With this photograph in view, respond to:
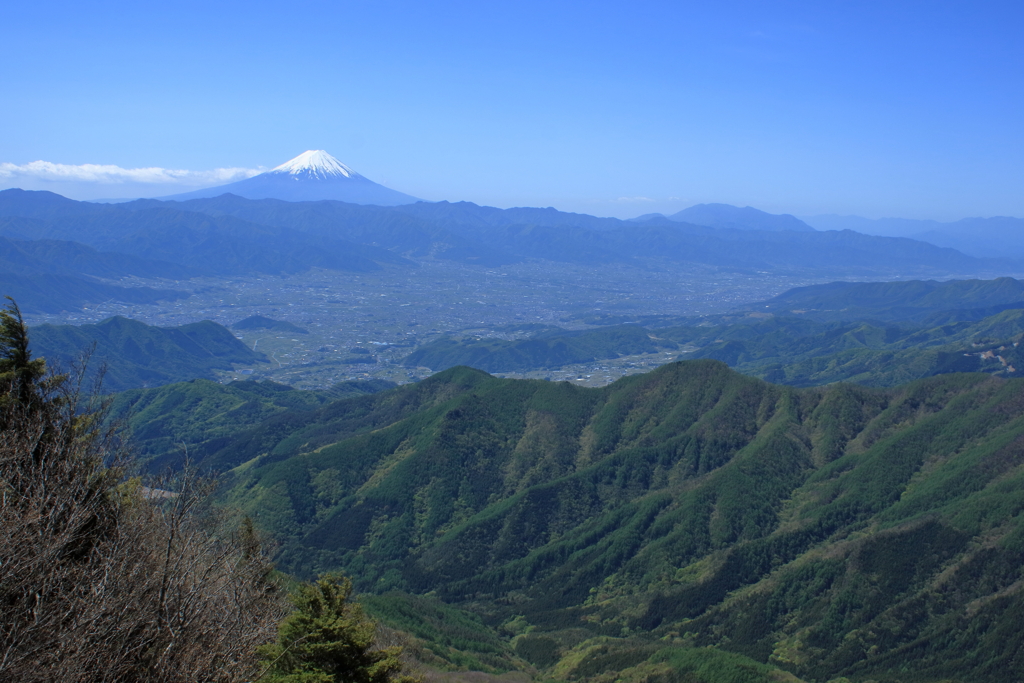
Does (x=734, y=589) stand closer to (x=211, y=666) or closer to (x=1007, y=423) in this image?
(x=1007, y=423)

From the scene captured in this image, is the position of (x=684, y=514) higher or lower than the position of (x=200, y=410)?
higher

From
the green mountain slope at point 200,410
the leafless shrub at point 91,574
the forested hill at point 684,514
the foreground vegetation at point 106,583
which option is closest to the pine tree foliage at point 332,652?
the foreground vegetation at point 106,583

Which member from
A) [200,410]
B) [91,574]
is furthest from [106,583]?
[200,410]

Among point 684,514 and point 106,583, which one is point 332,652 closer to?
point 106,583

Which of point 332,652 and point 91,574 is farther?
point 332,652

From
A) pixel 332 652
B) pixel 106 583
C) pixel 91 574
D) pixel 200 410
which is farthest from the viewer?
pixel 200 410

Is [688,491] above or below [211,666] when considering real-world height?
below

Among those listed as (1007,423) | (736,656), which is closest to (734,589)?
(736,656)

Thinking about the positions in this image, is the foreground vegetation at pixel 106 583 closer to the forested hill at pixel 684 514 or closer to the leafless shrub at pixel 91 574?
the leafless shrub at pixel 91 574
